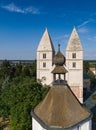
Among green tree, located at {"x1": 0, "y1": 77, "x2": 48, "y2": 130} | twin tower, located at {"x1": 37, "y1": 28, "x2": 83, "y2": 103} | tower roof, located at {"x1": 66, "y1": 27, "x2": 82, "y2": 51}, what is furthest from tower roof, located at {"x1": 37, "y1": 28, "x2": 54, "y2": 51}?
green tree, located at {"x1": 0, "y1": 77, "x2": 48, "y2": 130}

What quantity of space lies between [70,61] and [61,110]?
3713 cm

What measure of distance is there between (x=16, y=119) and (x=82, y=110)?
45.2ft

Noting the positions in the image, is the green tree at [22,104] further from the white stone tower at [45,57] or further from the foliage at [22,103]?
the white stone tower at [45,57]

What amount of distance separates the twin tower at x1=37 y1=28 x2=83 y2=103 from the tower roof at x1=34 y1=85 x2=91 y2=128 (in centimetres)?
3474

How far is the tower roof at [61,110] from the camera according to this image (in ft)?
29.5

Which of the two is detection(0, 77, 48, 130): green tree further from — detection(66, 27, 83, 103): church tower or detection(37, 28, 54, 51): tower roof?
detection(37, 28, 54, 51): tower roof

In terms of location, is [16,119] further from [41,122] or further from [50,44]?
[50,44]

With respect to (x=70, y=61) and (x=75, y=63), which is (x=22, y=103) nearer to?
(x=70, y=61)

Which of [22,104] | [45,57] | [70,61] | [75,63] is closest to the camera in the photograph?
[22,104]

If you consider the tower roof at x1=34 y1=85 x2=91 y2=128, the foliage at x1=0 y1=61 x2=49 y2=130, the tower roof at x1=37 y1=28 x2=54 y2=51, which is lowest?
the foliage at x1=0 y1=61 x2=49 y2=130

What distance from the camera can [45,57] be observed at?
46.9 m

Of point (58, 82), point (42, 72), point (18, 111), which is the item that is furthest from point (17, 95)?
point (42, 72)

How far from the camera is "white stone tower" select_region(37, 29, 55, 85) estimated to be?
46.4m

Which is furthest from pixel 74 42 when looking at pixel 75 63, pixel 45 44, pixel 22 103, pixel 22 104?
pixel 22 104
